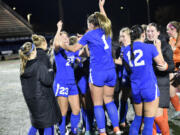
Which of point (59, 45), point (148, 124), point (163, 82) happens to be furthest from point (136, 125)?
point (59, 45)

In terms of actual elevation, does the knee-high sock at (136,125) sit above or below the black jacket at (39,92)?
below

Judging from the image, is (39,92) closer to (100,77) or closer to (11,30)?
(100,77)

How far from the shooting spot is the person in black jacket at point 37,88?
335 cm

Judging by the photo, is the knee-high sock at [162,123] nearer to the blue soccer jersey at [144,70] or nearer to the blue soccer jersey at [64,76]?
the blue soccer jersey at [144,70]

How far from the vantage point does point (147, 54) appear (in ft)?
10.1

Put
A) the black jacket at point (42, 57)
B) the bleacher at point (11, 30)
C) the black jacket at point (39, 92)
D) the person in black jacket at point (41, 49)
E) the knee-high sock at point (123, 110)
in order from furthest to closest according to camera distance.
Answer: the bleacher at point (11, 30) < the knee-high sock at point (123, 110) < the person in black jacket at point (41, 49) < the black jacket at point (42, 57) < the black jacket at point (39, 92)

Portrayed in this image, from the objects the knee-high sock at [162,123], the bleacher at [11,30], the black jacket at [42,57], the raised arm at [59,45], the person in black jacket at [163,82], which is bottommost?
the knee-high sock at [162,123]

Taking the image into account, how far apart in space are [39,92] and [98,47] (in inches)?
48.1

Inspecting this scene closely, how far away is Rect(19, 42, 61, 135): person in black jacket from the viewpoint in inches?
132

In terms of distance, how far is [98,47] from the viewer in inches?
145

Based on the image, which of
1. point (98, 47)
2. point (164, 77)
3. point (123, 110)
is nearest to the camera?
point (164, 77)

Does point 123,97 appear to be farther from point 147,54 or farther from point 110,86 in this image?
point 147,54

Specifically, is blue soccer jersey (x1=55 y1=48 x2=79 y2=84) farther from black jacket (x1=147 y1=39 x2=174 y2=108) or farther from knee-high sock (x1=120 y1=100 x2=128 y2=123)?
black jacket (x1=147 y1=39 x2=174 y2=108)

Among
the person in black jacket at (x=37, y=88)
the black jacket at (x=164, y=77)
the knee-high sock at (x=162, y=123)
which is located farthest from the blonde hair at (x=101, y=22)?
the knee-high sock at (x=162, y=123)
